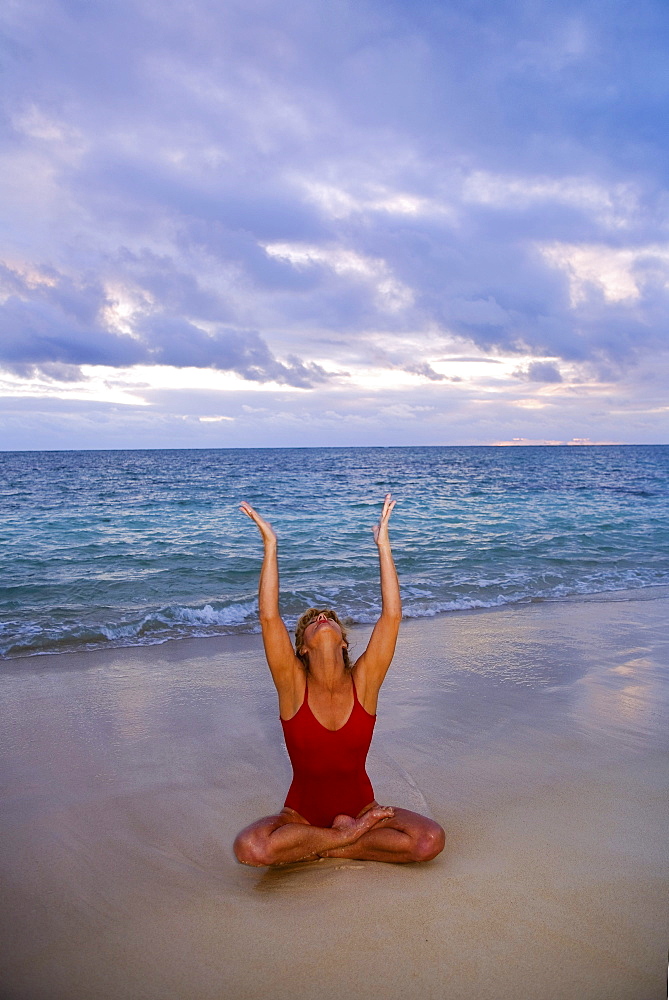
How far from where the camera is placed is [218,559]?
1389 centimetres

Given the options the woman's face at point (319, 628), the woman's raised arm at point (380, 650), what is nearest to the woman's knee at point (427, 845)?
the woman's raised arm at point (380, 650)

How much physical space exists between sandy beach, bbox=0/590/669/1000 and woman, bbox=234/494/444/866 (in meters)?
0.14

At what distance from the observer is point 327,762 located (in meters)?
3.57

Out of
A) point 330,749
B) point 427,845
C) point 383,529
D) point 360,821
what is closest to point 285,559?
point 383,529

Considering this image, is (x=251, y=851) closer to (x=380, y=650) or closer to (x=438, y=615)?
(x=380, y=650)

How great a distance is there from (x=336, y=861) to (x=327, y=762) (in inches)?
19.6

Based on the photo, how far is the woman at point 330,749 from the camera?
3.43 meters

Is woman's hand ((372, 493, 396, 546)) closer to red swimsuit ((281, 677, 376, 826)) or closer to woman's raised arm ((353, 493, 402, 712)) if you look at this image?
woman's raised arm ((353, 493, 402, 712))

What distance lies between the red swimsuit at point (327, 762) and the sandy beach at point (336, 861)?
0.92ft

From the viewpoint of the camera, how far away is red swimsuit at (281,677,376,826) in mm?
3561

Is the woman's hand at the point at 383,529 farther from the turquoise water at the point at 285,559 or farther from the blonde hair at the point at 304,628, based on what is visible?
the turquoise water at the point at 285,559

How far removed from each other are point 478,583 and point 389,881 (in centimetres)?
846

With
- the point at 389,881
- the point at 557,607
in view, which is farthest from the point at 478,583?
the point at 389,881

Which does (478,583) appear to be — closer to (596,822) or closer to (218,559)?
(218,559)
